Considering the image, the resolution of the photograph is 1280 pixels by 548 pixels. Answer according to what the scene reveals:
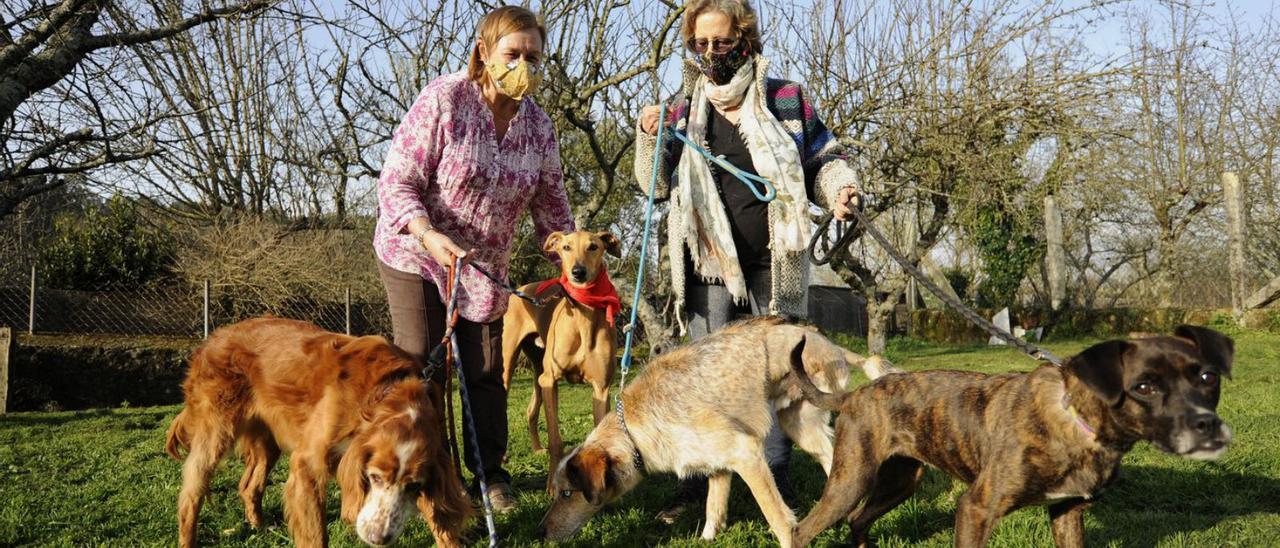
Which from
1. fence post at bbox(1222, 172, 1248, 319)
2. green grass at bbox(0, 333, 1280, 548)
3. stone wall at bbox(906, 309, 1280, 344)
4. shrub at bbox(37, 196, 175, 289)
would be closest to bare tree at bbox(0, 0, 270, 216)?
green grass at bbox(0, 333, 1280, 548)

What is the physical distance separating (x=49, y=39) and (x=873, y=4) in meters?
10.5

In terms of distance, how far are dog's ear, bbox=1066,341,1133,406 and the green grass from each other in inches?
56.7

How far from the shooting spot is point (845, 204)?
3922mm

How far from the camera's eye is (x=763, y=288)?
14.4ft

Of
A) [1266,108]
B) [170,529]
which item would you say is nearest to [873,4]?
[170,529]

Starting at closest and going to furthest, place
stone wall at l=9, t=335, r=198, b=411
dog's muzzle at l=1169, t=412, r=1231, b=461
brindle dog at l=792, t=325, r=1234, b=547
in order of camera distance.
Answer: dog's muzzle at l=1169, t=412, r=1231, b=461 → brindle dog at l=792, t=325, r=1234, b=547 → stone wall at l=9, t=335, r=198, b=411

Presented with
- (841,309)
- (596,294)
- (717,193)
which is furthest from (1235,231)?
(717,193)

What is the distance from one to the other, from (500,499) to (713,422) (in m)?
1.32

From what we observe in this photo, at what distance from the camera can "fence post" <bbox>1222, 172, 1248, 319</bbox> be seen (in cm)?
2178

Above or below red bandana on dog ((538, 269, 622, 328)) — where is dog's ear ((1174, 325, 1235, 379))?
below

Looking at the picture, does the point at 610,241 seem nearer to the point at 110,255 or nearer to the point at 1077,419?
the point at 1077,419

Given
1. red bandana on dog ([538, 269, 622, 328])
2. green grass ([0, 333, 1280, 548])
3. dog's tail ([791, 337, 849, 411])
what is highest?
red bandana on dog ([538, 269, 622, 328])

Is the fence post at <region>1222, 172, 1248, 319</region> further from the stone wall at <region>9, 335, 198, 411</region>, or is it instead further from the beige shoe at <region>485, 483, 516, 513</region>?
the stone wall at <region>9, 335, 198, 411</region>

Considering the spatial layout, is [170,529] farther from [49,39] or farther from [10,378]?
[10,378]
